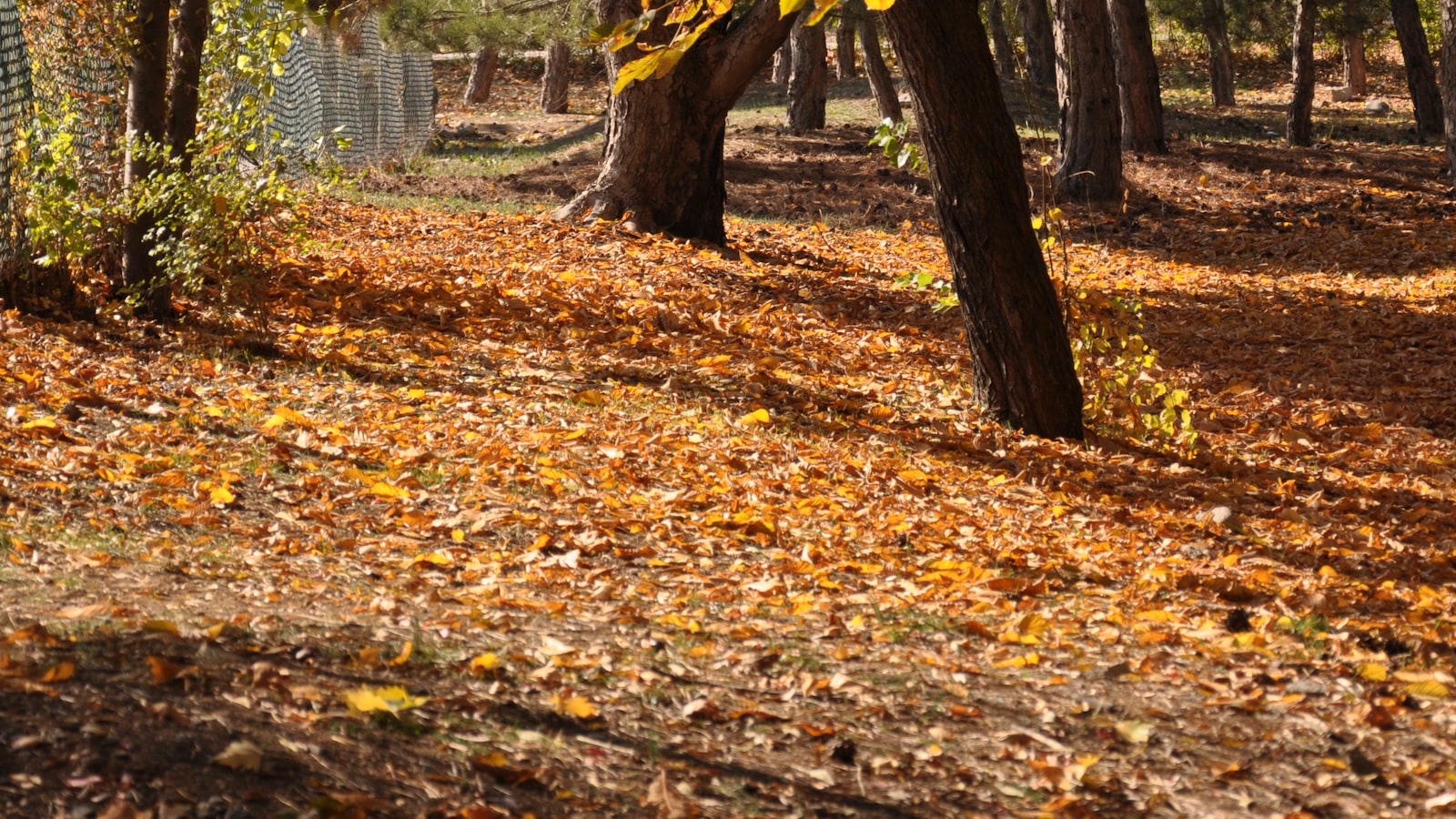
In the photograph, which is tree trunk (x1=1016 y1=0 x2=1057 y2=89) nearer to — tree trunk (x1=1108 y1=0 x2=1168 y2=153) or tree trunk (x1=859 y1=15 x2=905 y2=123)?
tree trunk (x1=1108 y1=0 x2=1168 y2=153)

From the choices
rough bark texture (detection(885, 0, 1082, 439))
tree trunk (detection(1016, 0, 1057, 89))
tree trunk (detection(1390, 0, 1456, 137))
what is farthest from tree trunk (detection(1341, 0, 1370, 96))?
rough bark texture (detection(885, 0, 1082, 439))

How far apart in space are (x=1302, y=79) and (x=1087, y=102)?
4.82 meters

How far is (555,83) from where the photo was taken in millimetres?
22875

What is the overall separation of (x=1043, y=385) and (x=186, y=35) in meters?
4.32

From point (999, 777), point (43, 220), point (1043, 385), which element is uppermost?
point (43, 220)

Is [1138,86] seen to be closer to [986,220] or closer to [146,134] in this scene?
[986,220]

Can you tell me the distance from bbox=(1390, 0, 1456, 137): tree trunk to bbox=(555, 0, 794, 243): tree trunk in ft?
34.1

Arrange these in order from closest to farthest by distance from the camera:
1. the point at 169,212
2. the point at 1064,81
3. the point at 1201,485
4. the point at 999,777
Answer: the point at 999,777, the point at 1201,485, the point at 169,212, the point at 1064,81

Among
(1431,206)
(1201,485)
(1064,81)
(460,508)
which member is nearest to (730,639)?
(460,508)

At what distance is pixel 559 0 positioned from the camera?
1477cm

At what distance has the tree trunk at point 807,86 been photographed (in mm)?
17156

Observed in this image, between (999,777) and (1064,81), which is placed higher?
(1064,81)

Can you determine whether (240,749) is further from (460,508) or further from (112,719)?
(460,508)

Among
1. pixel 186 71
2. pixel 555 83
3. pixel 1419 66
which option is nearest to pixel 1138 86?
pixel 1419 66
